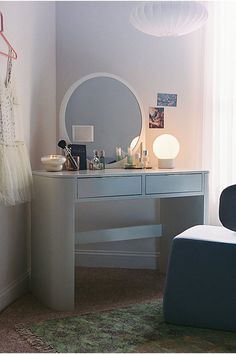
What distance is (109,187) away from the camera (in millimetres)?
2586

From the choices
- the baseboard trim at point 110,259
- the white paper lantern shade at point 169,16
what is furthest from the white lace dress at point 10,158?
the baseboard trim at point 110,259

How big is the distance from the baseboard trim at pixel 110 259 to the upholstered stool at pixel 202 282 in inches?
44.8

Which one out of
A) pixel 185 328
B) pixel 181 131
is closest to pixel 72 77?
pixel 181 131

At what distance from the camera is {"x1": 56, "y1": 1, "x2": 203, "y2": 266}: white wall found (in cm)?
333

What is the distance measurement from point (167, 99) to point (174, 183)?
82 centimetres

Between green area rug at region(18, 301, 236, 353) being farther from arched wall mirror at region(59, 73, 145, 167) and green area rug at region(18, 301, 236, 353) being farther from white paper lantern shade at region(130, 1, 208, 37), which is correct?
white paper lantern shade at region(130, 1, 208, 37)

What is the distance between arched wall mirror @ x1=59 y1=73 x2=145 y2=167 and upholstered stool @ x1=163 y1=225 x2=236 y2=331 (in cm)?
117

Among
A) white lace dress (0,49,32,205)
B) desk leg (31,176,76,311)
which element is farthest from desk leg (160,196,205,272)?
white lace dress (0,49,32,205)

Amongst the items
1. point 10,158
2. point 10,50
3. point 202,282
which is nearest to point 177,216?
point 202,282

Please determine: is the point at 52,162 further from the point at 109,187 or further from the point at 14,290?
the point at 14,290

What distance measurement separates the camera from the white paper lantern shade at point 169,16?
2.60m

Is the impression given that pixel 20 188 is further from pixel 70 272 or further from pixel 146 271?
pixel 146 271

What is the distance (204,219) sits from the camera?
9.84 ft

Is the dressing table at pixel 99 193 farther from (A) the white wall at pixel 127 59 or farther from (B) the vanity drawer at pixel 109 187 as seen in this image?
(A) the white wall at pixel 127 59
